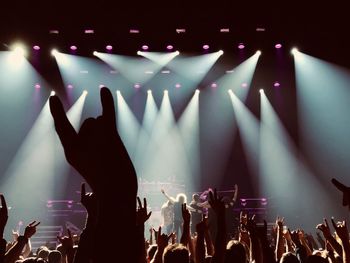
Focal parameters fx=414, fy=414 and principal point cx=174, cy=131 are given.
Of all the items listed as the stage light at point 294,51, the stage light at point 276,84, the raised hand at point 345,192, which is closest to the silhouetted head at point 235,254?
the raised hand at point 345,192

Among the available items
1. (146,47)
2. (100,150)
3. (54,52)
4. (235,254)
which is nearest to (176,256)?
(235,254)

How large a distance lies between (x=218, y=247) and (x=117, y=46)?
36.8 ft

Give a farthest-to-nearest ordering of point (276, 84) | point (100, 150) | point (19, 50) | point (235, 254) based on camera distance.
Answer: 1. point (276, 84)
2. point (19, 50)
3. point (235, 254)
4. point (100, 150)

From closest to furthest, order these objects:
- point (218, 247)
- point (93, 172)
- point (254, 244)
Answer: point (93, 172) → point (218, 247) → point (254, 244)

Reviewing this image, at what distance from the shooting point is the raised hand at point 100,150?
5.57 feet

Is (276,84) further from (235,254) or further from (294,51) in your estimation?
(235,254)

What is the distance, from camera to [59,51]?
13062 mm

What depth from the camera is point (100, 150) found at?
68.4 inches

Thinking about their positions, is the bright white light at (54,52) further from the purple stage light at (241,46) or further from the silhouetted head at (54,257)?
the silhouetted head at (54,257)

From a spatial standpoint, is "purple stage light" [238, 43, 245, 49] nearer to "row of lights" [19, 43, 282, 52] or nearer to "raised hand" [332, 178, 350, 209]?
"row of lights" [19, 43, 282, 52]

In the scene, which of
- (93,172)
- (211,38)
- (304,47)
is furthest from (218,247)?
(304,47)

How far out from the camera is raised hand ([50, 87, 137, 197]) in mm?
1698

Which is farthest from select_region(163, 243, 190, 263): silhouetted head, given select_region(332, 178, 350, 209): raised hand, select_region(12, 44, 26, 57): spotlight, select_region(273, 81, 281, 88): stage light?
select_region(273, 81, 281, 88): stage light

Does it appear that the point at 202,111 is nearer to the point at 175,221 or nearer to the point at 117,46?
the point at 117,46
